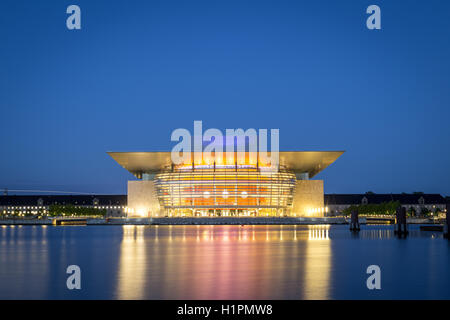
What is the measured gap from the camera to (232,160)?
78938 millimetres

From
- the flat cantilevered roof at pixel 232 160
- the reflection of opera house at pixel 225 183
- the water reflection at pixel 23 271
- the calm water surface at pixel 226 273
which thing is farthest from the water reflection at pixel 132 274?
the reflection of opera house at pixel 225 183

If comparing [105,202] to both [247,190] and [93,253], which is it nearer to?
[247,190]

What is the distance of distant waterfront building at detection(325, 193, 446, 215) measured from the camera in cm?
13150

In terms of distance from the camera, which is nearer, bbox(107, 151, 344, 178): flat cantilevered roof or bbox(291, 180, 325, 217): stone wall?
bbox(107, 151, 344, 178): flat cantilevered roof

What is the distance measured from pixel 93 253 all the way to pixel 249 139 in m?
52.0

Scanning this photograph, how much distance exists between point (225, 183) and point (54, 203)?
245 feet

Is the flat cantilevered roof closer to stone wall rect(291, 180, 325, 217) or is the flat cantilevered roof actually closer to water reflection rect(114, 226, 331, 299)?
stone wall rect(291, 180, 325, 217)

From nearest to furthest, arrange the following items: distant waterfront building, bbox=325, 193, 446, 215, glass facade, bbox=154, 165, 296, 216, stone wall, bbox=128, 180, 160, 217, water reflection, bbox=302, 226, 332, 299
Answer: water reflection, bbox=302, 226, 332, 299
glass facade, bbox=154, 165, 296, 216
stone wall, bbox=128, 180, 160, 217
distant waterfront building, bbox=325, 193, 446, 215

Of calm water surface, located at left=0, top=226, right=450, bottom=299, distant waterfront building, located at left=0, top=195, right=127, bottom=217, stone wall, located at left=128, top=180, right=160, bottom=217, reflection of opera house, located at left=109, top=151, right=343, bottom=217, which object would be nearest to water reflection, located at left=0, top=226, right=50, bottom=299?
calm water surface, located at left=0, top=226, right=450, bottom=299

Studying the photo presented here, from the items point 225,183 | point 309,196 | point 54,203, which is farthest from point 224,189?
point 54,203

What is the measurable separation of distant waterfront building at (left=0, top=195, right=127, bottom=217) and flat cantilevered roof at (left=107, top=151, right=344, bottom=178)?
58.0 meters

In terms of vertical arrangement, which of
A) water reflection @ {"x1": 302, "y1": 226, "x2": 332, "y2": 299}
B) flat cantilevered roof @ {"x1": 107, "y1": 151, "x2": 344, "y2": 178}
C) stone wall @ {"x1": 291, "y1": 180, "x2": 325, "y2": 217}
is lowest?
water reflection @ {"x1": 302, "y1": 226, "x2": 332, "y2": 299}

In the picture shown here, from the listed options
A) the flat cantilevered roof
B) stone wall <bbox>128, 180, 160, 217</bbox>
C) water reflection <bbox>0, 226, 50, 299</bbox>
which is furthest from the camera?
stone wall <bbox>128, 180, 160, 217</bbox>
